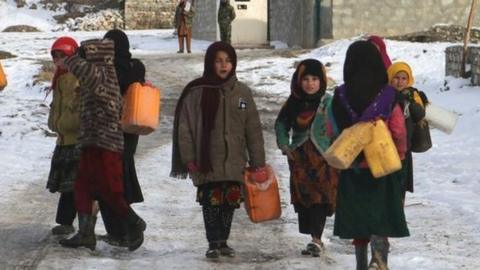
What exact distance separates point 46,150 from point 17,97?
4.72m

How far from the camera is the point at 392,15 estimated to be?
2228 centimetres

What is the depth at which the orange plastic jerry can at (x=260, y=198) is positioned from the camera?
627cm

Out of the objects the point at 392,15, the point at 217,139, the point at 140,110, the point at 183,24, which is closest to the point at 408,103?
the point at 217,139

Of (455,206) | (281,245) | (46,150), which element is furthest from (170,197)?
(46,150)

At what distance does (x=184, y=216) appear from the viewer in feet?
25.4

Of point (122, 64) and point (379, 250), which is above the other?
point (122, 64)

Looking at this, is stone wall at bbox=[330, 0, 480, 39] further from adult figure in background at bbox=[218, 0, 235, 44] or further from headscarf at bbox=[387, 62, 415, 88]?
headscarf at bbox=[387, 62, 415, 88]

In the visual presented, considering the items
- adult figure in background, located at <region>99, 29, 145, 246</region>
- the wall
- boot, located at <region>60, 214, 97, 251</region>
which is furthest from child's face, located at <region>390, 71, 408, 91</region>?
the wall

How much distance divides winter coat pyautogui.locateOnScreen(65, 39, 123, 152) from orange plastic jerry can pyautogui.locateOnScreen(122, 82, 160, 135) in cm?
7

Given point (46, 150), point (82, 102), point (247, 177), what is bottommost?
point (46, 150)

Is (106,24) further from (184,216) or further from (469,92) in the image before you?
(184,216)

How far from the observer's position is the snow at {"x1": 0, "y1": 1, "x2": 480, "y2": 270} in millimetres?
6188

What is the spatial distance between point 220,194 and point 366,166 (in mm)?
1397

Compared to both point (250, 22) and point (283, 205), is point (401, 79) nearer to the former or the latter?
point (283, 205)
